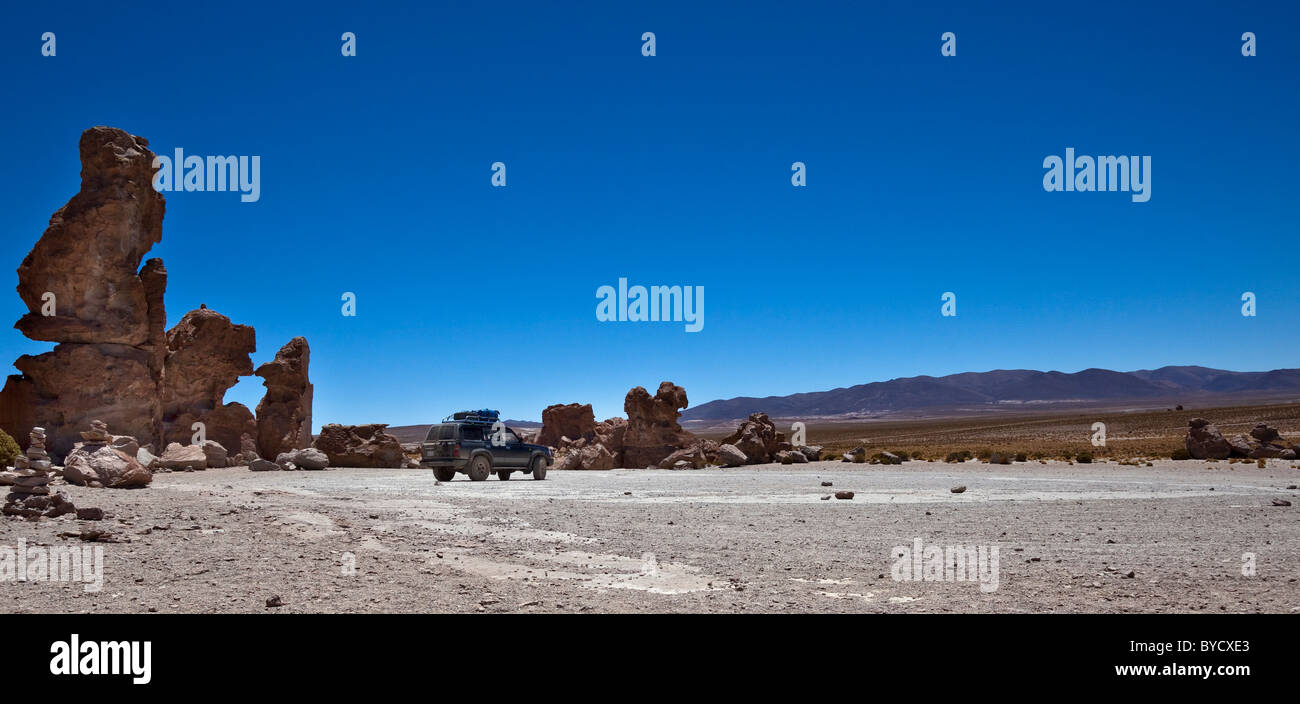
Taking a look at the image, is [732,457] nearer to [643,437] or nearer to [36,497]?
[643,437]

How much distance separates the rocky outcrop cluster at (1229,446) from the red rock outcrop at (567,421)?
3680cm

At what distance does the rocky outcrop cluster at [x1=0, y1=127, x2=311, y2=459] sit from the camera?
2772cm

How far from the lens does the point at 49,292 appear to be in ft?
92.4

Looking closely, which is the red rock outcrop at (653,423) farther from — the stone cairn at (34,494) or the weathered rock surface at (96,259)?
the stone cairn at (34,494)

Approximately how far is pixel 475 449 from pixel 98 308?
14767 millimetres

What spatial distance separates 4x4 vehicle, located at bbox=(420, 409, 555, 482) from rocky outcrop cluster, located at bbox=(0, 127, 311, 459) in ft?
38.1

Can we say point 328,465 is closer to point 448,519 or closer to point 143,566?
point 448,519

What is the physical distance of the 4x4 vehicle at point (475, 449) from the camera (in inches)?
1045

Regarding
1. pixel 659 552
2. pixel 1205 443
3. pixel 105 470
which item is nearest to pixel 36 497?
pixel 105 470

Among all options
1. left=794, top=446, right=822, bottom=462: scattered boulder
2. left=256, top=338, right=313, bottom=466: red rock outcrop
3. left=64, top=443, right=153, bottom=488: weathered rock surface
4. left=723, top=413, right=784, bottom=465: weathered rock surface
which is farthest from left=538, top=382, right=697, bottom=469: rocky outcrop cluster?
left=64, top=443, right=153, bottom=488: weathered rock surface

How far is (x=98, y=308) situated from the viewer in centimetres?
2862

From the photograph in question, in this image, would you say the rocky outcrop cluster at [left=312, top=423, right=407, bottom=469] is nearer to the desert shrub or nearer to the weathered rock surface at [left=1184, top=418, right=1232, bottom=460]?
the desert shrub

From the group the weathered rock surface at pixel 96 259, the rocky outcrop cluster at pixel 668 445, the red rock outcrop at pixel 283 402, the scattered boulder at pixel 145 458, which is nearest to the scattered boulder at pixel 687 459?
the rocky outcrop cluster at pixel 668 445
